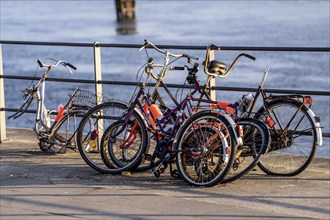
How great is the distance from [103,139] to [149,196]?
48.8 inches

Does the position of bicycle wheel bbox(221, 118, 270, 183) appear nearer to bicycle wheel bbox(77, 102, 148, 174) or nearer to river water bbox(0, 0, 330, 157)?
bicycle wheel bbox(77, 102, 148, 174)

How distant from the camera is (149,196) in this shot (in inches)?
355

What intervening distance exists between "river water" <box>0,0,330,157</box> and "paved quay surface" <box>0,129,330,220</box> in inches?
420

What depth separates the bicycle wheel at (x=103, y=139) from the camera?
9.83m

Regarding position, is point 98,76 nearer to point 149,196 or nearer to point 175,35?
point 149,196

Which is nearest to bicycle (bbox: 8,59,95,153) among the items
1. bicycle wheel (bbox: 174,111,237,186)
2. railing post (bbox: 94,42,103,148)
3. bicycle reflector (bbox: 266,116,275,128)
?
railing post (bbox: 94,42,103,148)

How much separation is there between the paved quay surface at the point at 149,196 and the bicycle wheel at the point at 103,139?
0.40 feet

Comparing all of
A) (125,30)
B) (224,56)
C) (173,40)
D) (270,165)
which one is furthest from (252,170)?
(125,30)

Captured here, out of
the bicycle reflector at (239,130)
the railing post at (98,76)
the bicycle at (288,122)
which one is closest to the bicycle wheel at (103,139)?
the railing post at (98,76)

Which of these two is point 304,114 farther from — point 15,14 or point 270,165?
A: point 15,14

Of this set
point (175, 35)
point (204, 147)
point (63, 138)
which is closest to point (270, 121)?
point (204, 147)

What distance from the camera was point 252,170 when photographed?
392 inches

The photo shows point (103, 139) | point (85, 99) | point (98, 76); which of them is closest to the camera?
point (103, 139)

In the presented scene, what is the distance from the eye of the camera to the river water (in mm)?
42438
